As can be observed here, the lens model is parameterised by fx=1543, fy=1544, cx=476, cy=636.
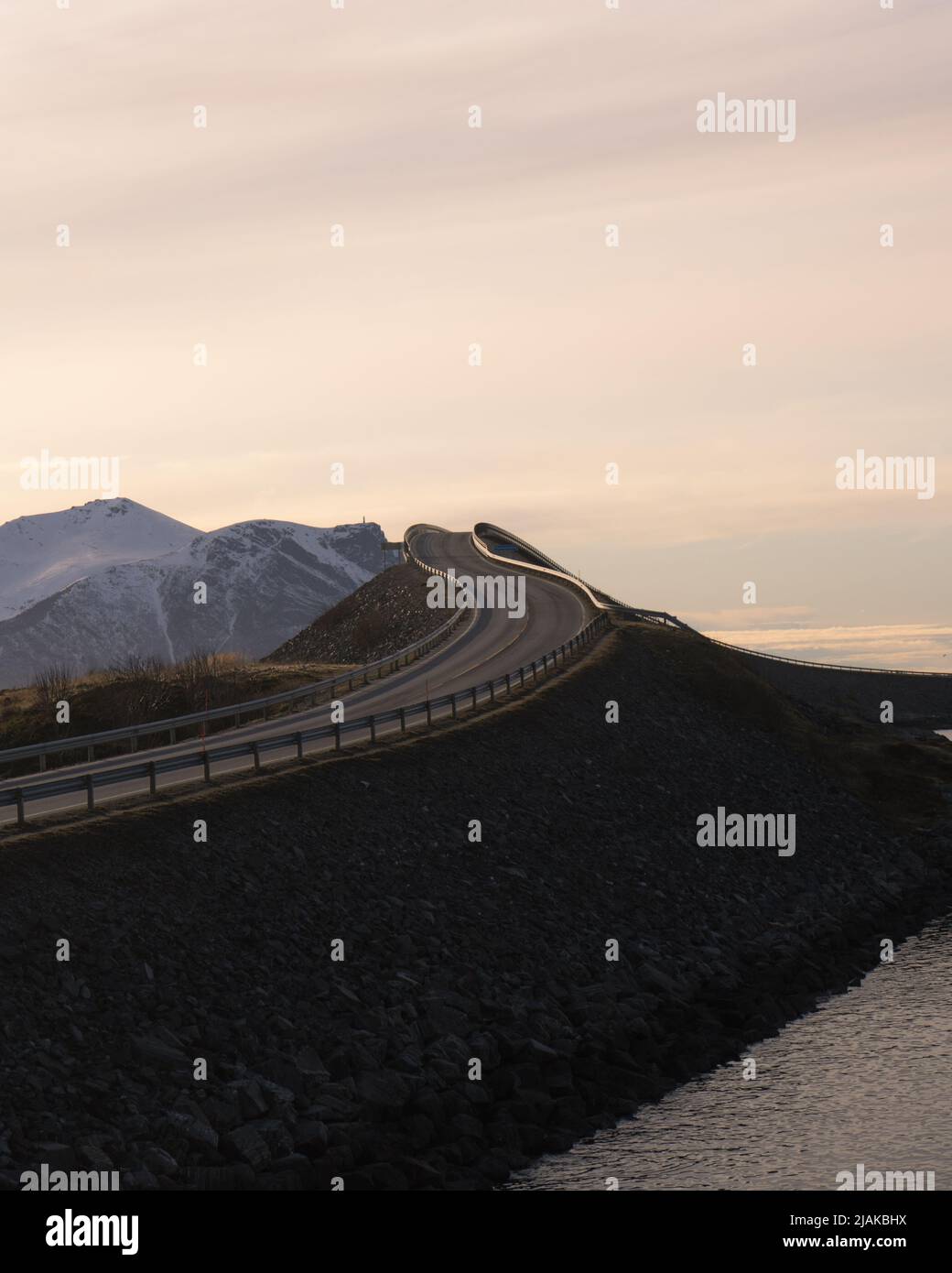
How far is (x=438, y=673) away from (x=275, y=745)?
2680cm

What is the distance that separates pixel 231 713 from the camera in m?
57.3

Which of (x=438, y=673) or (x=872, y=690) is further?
(x=872, y=690)

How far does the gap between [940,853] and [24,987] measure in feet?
142

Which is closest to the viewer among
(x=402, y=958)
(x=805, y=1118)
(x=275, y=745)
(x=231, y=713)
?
(x=805, y=1118)

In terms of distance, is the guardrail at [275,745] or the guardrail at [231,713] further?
the guardrail at [231,713]

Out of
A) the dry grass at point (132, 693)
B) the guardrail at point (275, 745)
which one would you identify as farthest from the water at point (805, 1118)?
the dry grass at point (132, 693)

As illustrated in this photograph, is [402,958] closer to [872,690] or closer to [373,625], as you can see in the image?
[373,625]

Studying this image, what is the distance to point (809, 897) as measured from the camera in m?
53.9

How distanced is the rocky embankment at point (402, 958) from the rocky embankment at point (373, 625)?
1417 inches

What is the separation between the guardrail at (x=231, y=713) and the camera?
4397 centimetres

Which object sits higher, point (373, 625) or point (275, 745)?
point (373, 625)

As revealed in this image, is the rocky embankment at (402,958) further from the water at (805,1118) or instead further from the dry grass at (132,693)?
the dry grass at (132,693)

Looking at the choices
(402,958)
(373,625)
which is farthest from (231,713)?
(373,625)
